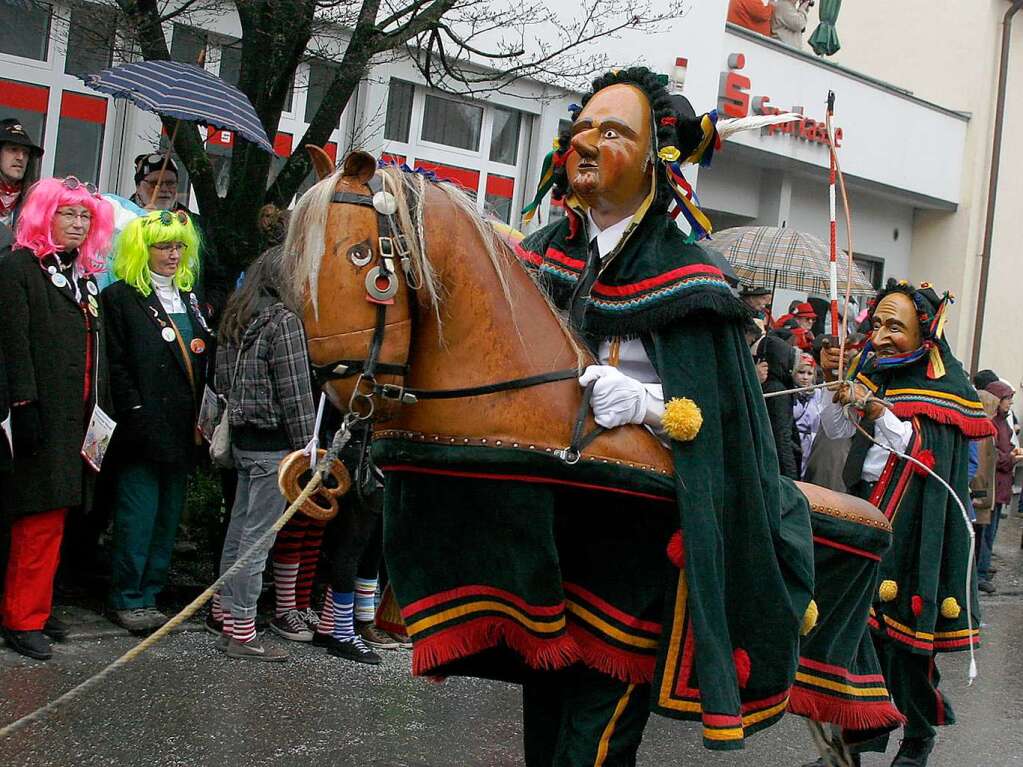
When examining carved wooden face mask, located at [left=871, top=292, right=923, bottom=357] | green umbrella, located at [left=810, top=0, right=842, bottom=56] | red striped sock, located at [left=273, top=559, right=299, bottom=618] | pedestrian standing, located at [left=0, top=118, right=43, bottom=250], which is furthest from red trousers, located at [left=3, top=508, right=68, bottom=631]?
green umbrella, located at [left=810, top=0, right=842, bottom=56]

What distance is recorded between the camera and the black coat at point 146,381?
235 inches

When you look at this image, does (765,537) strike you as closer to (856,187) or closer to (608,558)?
(608,558)

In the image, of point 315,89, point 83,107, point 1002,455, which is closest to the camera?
point 83,107

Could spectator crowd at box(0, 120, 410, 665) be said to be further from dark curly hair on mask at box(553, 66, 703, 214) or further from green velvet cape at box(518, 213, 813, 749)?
green velvet cape at box(518, 213, 813, 749)

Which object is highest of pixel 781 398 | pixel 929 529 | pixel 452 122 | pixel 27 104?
pixel 452 122

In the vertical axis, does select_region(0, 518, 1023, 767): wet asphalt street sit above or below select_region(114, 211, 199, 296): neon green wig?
below

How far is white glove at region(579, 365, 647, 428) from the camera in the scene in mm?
3074

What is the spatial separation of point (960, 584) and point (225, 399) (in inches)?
134

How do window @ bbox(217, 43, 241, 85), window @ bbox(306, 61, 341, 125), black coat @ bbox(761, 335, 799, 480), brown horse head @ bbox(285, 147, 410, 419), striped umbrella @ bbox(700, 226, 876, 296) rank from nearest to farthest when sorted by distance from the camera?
brown horse head @ bbox(285, 147, 410, 419)
black coat @ bbox(761, 335, 799, 480)
window @ bbox(217, 43, 241, 85)
window @ bbox(306, 61, 341, 125)
striped umbrella @ bbox(700, 226, 876, 296)

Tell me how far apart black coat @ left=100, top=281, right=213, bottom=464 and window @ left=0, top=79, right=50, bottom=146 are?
8.45 ft

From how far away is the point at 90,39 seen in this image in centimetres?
715

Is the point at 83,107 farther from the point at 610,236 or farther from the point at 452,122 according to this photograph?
the point at 610,236

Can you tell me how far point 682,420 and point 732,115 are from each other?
35.7 feet

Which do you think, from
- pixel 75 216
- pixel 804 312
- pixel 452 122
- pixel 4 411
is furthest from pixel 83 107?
pixel 804 312
